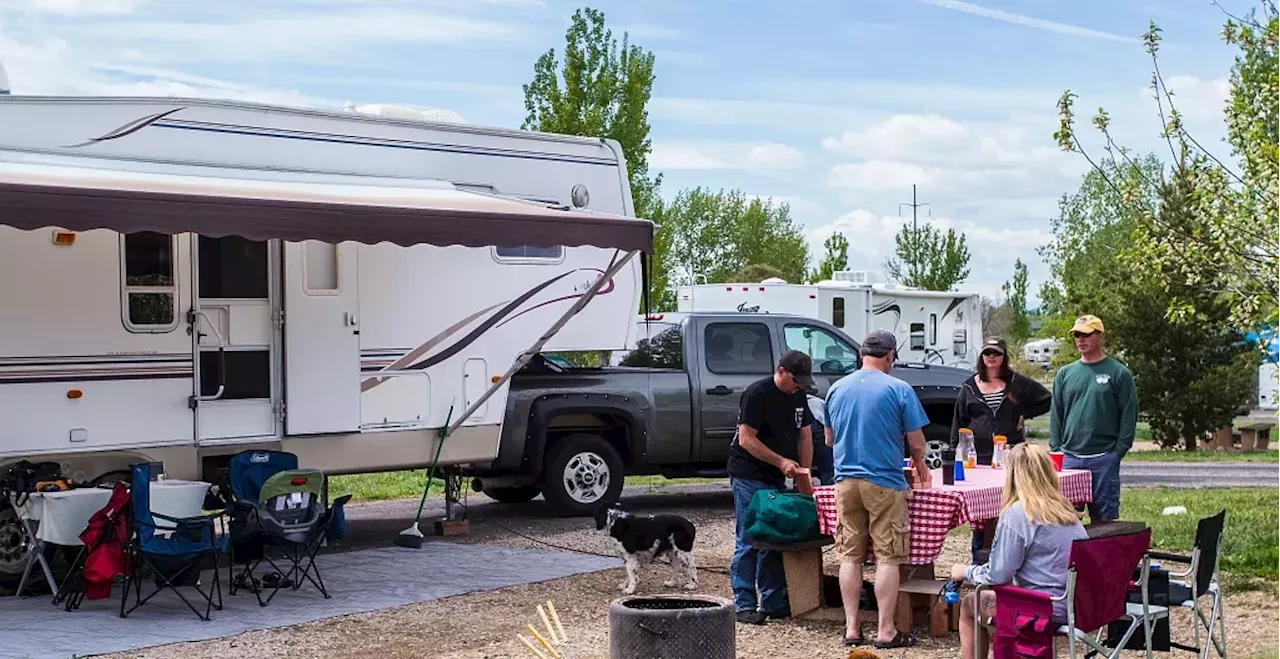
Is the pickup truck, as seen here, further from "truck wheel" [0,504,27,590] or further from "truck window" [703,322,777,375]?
"truck wheel" [0,504,27,590]

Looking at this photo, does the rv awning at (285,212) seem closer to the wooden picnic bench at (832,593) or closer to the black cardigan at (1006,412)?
the black cardigan at (1006,412)

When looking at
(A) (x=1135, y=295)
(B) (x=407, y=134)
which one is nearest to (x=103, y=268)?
(B) (x=407, y=134)

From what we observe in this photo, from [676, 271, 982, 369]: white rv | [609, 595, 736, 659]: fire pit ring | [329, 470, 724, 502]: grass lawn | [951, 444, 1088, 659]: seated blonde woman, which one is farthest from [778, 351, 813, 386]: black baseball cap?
[676, 271, 982, 369]: white rv

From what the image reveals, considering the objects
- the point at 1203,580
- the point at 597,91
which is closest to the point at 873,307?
the point at 597,91

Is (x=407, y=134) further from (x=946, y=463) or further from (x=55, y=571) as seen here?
(x=946, y=463)

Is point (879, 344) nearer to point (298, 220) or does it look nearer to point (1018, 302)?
point (298, 220)

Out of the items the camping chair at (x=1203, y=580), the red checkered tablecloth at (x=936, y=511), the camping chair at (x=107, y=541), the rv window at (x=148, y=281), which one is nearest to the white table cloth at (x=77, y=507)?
the camping chair at (x=107, y=541)

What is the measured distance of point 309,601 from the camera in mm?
8805

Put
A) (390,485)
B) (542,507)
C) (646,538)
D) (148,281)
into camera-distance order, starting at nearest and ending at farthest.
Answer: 1. (646,538)
2. (148,281)
3. (542,507)
4. (390,485)

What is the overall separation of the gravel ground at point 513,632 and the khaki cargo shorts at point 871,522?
470mm

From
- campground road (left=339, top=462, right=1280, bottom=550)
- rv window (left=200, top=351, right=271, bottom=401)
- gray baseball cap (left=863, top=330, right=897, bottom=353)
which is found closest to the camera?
gray baseball cap (left=863, top=330, right=897, bottom=353)

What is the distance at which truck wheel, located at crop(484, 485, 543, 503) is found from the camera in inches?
528

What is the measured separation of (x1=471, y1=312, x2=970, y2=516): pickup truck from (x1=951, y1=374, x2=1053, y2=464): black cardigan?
2747 mm

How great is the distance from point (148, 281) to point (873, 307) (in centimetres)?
1387
